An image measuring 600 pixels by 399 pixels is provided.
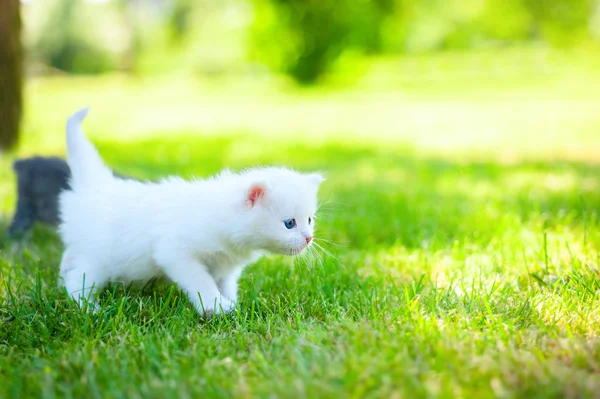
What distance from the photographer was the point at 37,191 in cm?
312

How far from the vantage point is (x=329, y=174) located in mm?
5109

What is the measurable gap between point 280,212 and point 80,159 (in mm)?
1113

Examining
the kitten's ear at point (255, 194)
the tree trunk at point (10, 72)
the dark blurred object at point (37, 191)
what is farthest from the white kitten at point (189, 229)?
the tree trunk at point (10, 72)

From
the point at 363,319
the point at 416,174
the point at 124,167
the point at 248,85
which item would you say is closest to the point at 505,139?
the point at 416,174

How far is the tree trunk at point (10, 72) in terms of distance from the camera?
5.52 m

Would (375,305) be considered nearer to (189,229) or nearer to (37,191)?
(189,229)

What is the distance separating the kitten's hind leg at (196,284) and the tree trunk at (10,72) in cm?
478

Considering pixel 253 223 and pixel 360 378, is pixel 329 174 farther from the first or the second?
pixel 360 378

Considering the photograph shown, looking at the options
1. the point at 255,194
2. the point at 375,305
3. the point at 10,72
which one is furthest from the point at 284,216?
the point at 10,72

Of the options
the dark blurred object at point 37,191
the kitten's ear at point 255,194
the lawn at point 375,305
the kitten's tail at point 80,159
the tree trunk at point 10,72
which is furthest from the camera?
the tree trunk at point 10,72

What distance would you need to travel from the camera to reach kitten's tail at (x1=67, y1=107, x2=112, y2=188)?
8.26 ft

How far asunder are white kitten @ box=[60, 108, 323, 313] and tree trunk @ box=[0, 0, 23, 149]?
4.10m

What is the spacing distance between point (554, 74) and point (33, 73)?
22.9 meters

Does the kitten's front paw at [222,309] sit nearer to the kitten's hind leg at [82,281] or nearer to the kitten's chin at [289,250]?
the kitten's chin at [289,250]
